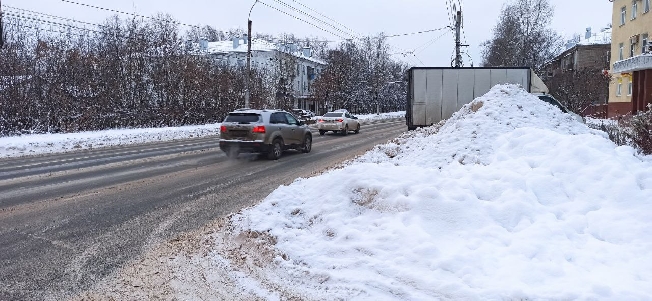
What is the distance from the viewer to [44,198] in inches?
326

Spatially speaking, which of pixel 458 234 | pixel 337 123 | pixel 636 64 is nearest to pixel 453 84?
pixel 337 123

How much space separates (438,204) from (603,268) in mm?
1693

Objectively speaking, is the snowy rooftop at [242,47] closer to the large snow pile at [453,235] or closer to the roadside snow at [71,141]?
the roadside snow at [71,141]

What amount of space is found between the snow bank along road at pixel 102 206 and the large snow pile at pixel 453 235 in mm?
917

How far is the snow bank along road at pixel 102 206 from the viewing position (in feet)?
15.8

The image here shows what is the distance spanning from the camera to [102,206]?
7609mm

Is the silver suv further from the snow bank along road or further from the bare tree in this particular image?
the bare tree

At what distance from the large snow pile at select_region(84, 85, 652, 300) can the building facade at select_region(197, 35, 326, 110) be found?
147 feet

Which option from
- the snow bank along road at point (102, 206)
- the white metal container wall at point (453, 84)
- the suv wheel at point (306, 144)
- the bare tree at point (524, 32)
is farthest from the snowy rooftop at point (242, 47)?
the snow bank along road at point (102, 206)

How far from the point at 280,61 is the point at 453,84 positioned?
127ft

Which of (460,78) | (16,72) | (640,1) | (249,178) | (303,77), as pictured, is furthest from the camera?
(303,77)

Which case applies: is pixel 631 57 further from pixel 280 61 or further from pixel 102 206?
pixel 102 206

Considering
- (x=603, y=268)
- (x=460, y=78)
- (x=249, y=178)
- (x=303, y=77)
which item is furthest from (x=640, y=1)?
(x=303, y=77)

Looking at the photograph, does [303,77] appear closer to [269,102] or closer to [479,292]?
[269,102]
